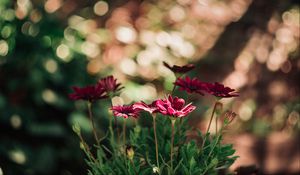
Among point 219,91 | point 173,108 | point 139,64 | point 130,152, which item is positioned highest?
point 139,64

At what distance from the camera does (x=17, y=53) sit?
2908 mm

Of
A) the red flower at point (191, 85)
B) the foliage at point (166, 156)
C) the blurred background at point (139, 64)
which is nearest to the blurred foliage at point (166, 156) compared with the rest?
the foliage at point (166, 156)

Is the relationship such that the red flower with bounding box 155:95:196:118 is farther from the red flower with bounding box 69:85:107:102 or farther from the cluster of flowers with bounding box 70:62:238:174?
the red flower with bounding box 69:85:107:102

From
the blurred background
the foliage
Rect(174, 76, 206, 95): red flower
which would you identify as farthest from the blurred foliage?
the blurred background

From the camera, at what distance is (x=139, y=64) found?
3521 mm

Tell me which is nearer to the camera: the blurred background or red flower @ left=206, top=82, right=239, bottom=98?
red flower @ left=206, top=82, right=239, bottom=98

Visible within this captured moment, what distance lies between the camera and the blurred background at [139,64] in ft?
9.05

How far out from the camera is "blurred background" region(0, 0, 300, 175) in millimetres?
2758

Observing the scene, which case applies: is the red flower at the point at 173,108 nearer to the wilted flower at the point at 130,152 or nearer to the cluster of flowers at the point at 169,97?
the cluster of flowers at the point at 169,97

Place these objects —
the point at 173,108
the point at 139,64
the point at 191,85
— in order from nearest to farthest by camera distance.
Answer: the point at 173,108, the point at 191,85, the point at 139,64

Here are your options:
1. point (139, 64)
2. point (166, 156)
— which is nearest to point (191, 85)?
point (166, 156)

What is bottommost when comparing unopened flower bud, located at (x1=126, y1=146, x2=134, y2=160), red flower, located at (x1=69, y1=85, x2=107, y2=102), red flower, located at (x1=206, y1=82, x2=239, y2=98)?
unopened flower bud, located at (x1=126, y1=146, x2=134, y2=160)

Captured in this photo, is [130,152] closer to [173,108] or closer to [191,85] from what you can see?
[173,108]

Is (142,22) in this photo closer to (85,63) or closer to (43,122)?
(85,63)
